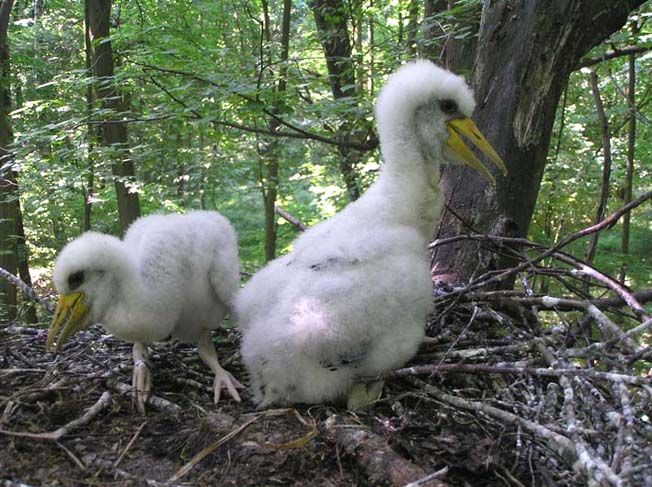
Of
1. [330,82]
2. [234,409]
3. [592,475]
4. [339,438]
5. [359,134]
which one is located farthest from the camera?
[359,134]

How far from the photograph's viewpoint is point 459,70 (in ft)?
15.4

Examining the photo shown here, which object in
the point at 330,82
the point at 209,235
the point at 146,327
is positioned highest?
the point at 330,82

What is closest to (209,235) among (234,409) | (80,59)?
(234,409)

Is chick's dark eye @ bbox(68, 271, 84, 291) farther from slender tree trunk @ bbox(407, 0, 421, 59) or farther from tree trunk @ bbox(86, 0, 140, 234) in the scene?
slender tree trunk @ bbox(407, 0, 421, 59)

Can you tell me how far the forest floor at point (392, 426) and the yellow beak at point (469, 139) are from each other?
0.63 meters

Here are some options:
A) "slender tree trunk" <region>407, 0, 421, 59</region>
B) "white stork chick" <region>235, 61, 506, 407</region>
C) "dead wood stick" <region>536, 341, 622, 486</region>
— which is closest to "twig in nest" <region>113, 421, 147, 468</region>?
"white stork chick" <region>235, 61, 506, 407</region>

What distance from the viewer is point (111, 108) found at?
546 centimetres

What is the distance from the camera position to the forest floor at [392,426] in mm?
1789

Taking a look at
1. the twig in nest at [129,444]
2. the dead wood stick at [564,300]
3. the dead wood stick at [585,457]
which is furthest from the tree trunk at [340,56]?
the dead wood stick at [585,457]

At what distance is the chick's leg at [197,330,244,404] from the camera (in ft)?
8.50

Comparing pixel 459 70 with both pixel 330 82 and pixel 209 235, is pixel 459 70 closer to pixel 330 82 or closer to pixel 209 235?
pixel 330 82

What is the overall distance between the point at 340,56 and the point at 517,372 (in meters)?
4.93

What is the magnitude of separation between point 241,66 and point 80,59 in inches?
273

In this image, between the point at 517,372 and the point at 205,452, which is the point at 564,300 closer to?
the point at 517,372
